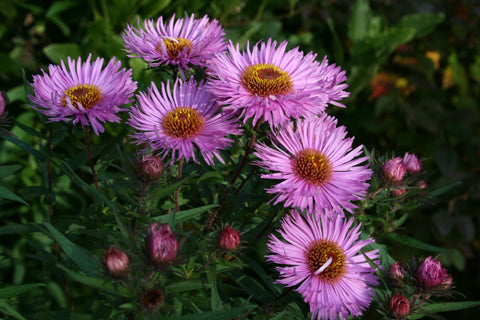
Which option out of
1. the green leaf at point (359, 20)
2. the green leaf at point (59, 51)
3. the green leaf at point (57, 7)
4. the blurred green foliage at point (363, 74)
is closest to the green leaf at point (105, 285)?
the blurred green foliage at point (363, 74)

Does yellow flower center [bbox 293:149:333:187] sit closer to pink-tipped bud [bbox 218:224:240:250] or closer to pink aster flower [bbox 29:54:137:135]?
pink-tipped bud [bbox 218:224:240:250]

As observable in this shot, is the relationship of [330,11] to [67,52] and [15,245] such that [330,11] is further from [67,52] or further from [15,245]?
[15,245]

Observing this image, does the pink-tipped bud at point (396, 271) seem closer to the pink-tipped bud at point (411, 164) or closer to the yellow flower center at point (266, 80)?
the pink-tipped bud at point (411, 164)

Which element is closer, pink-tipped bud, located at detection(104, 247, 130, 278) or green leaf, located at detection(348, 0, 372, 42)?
pink-tipped bud, located at detection(104, 247, 130, 278)

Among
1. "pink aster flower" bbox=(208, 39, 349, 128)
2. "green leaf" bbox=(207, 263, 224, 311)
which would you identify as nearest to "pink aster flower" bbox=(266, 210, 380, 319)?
"green leaf" bbox=(207, 263, 224, 311)

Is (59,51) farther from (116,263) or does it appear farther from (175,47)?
(116,263)

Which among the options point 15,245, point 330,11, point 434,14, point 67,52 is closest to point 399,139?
point 434,14
